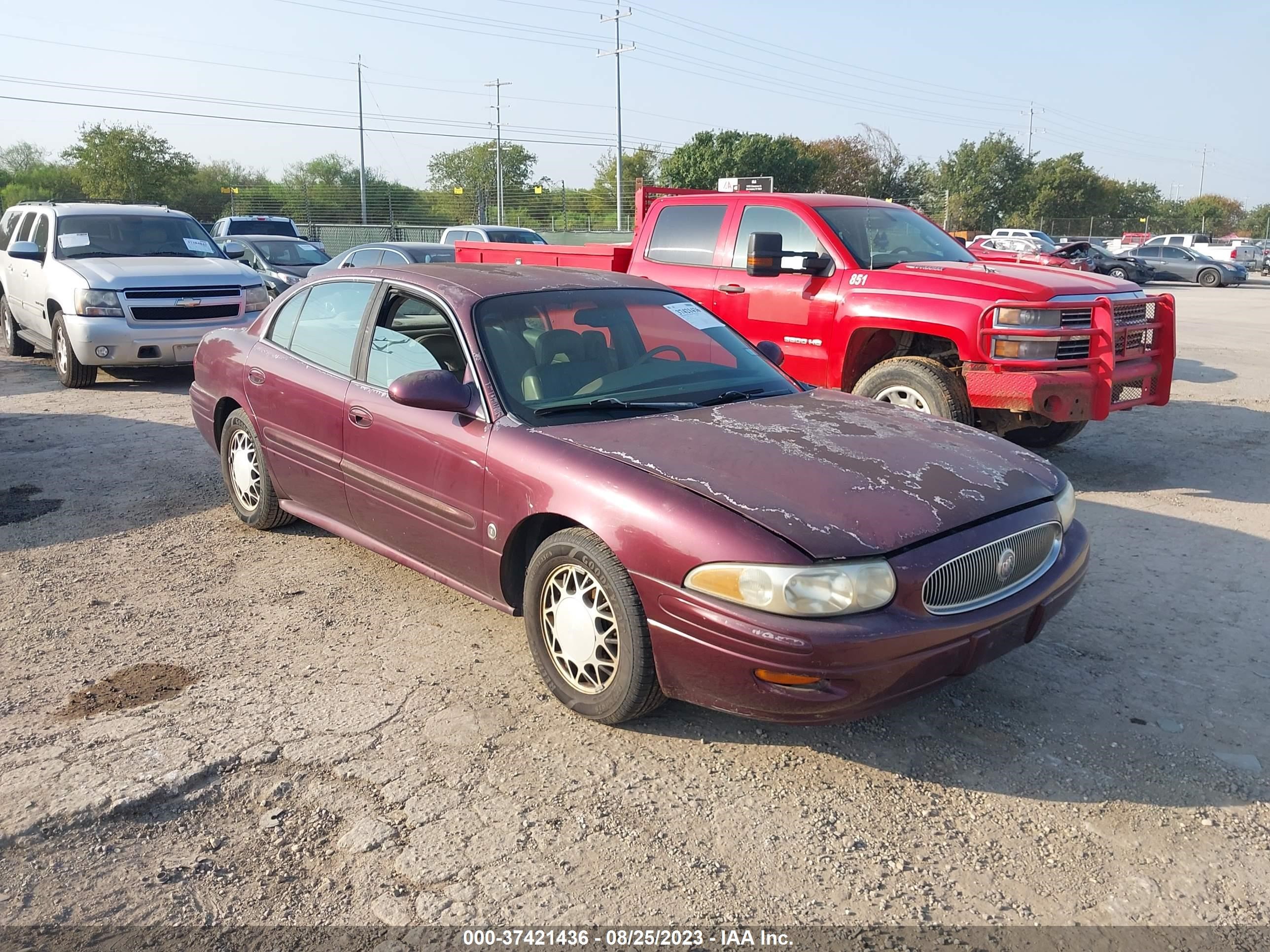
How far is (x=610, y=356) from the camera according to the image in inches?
172

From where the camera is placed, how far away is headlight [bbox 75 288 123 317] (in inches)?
387

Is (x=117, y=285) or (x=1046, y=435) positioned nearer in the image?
(x=1046, y=435)

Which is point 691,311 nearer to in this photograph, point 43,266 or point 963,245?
point 963,245

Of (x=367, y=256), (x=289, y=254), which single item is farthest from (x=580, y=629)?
(x=289, y=254)

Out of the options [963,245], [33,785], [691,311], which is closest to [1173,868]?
[691,311]

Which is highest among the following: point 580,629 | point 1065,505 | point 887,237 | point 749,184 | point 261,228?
point 261,228

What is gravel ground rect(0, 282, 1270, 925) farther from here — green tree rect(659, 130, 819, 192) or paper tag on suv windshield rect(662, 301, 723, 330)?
green tree rect(659, 130, 819, 192)

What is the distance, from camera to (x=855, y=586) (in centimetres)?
301

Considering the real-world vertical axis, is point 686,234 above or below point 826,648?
above

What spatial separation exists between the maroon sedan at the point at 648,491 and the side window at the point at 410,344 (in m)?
0.01

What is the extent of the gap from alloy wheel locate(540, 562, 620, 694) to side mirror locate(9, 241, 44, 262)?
382 inches

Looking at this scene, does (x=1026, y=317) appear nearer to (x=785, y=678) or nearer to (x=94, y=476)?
(x=785, y=678)

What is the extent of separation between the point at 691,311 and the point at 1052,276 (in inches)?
134

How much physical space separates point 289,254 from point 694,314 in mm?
14505
